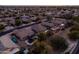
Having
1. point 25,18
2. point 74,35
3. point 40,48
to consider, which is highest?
point 25,18

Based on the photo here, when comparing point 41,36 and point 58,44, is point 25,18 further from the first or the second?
point 58,44

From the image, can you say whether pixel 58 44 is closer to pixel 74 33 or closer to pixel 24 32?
pixel 74 33

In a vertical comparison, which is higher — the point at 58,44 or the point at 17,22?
the point at 17,22

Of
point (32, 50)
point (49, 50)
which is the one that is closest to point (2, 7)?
point (32, 50)

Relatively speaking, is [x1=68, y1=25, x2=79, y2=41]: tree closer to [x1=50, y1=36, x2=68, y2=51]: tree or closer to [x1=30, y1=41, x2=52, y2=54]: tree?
[x1=50, y1=36, x2=68, y2=51]: tree

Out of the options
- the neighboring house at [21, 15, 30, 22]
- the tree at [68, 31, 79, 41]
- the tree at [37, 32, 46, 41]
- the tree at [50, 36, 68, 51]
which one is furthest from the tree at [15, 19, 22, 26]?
the tree at [68, 31, 79, 41]

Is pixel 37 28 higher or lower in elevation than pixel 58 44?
higher

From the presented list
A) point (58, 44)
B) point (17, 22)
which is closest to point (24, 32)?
point (17, 22)

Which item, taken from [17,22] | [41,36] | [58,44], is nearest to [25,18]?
[17,22]

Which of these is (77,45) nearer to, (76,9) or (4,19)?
(76,9)
